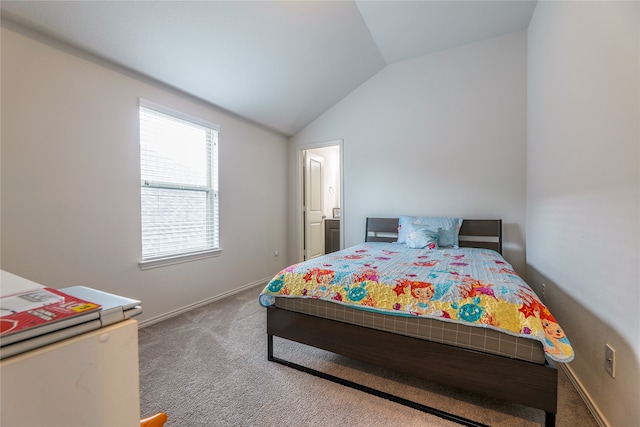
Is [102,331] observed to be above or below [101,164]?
below

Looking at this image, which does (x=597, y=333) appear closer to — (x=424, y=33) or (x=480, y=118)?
(x=480, y=118)

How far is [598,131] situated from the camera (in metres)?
1.46

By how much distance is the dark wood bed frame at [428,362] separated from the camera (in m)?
1.22

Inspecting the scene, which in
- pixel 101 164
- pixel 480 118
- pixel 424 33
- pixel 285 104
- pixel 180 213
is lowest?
pixel 180 213

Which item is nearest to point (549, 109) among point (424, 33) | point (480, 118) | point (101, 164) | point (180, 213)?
point (480, 118)

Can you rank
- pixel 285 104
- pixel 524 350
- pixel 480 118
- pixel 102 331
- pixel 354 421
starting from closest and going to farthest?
pixel 102 331
pixel 524 350
pixel 354 421
pixel 480 118
pixel 285 104

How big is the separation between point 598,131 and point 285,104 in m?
3.00

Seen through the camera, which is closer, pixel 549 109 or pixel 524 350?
pixel 524 350

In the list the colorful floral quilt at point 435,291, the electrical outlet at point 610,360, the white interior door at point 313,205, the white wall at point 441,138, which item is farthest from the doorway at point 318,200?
the electrical outlet at point 610,360

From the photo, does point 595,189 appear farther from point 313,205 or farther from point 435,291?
point 313,205

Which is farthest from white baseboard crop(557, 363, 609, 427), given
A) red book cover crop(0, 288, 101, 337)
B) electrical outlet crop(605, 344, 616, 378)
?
red book cover crop(0, 288, 101, 337)

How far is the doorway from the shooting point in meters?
4.34

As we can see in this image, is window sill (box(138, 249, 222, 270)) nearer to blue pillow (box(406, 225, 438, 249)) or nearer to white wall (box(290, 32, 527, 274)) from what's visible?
white wall (box(290, 32, 527, 274))

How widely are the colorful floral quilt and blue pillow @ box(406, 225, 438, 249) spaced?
0.63m
